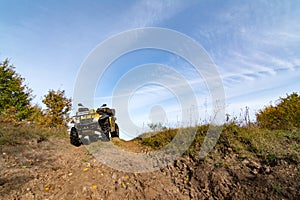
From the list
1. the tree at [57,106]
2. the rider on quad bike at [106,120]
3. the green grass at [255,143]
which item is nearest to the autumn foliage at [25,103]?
the tree at [57,106]

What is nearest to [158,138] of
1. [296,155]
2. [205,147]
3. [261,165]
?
[205,147]

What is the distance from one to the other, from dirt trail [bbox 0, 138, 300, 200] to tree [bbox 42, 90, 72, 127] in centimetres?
1755

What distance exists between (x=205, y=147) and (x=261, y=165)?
4.14 feet

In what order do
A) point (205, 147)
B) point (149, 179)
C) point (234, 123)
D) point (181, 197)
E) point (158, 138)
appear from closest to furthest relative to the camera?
point (181, 197), point (149, 179), point (205, 147), point (234, 123), point (158, 138)

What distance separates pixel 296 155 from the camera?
3717mm

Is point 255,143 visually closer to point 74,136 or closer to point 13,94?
point 74,136

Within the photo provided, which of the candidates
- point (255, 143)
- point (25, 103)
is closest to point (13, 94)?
point (25, 103)

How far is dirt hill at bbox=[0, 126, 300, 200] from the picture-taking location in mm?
3277

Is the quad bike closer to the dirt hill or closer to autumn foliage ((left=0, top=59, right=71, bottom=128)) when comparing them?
the dirt hill

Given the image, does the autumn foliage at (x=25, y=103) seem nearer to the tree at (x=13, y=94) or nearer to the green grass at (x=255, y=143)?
the tree at (x=13, y=94)

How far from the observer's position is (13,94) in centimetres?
2014

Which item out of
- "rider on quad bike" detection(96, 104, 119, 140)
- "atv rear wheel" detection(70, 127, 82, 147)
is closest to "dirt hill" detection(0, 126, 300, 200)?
"atv rear wheel" detection(70, 127, 82, 147)

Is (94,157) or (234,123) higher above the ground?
(234,123)

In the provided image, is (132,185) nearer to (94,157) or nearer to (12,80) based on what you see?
(94,157)
